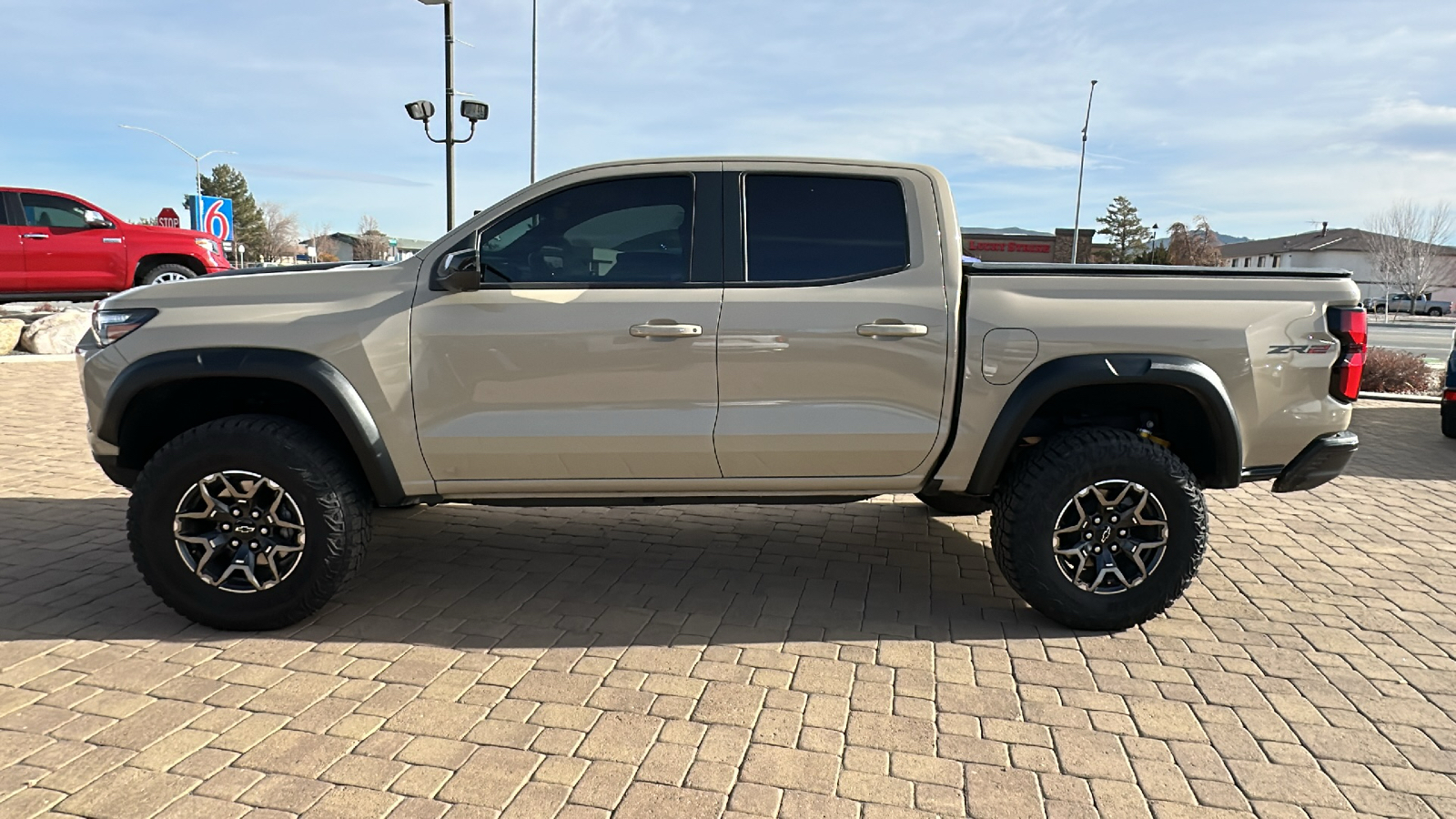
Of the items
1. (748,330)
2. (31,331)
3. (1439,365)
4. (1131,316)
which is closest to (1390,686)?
(1131,316)

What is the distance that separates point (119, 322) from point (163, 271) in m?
11.2

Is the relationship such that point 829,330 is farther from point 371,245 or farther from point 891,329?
point 371,245

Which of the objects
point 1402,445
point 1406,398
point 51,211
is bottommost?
point 1402,445

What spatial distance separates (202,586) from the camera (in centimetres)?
360

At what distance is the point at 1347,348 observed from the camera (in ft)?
12.0

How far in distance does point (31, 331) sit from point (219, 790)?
1304cm

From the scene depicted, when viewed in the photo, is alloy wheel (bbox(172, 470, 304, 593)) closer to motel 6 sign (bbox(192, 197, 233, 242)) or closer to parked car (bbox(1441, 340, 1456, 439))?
parked car (bbox(1441, 340, 1456, 439))

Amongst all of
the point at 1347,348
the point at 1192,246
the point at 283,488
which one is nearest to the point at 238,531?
the point at 283,488

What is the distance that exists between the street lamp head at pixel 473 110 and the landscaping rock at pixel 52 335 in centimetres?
585

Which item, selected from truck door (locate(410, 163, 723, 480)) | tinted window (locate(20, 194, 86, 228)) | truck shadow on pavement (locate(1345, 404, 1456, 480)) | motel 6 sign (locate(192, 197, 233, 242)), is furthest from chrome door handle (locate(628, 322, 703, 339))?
motel 6 sign (locate(192, 197, 233, 242))

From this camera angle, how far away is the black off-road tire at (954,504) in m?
4.98

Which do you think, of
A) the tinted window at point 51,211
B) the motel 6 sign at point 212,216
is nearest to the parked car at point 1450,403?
the tinted window at point 51,211

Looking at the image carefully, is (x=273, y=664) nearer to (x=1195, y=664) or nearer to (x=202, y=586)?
(x=202, y=586)

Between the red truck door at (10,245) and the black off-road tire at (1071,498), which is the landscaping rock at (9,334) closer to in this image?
the red truck door at (10,245)
